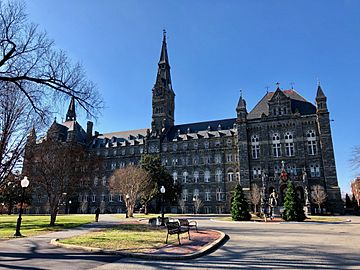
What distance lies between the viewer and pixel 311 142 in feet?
169

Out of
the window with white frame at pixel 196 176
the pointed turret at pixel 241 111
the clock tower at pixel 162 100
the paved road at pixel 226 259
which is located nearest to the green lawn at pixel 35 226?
the paved road at pixel 226 259

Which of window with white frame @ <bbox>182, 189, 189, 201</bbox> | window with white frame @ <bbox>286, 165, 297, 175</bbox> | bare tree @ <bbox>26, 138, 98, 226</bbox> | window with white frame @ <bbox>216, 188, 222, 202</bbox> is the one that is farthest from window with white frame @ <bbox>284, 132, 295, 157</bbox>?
bare tree @ <bbox>26, 138, 98, 226</bbox>

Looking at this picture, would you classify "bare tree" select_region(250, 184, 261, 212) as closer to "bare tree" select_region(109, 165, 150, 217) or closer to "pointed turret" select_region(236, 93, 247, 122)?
"pointed turret" select_region(236, 93, 247, 122)

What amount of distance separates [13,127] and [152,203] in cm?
4717

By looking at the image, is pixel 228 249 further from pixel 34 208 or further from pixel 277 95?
pixel 34 208

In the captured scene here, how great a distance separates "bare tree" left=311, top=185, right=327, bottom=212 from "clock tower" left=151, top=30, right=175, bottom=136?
3666 centimetres

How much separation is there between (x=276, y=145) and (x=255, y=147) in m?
3.88

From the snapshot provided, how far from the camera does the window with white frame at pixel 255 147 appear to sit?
54.2 m

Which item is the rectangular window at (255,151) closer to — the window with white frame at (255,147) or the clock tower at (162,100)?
the window with white frame at (255,147)

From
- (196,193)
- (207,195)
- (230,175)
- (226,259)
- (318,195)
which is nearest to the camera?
(226,259)

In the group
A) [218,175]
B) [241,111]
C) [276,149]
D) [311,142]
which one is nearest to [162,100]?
[241,111]

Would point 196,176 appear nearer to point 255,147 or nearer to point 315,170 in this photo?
point 255,147

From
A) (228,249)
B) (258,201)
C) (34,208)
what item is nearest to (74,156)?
(228,249)

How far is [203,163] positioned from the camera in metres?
62.3
